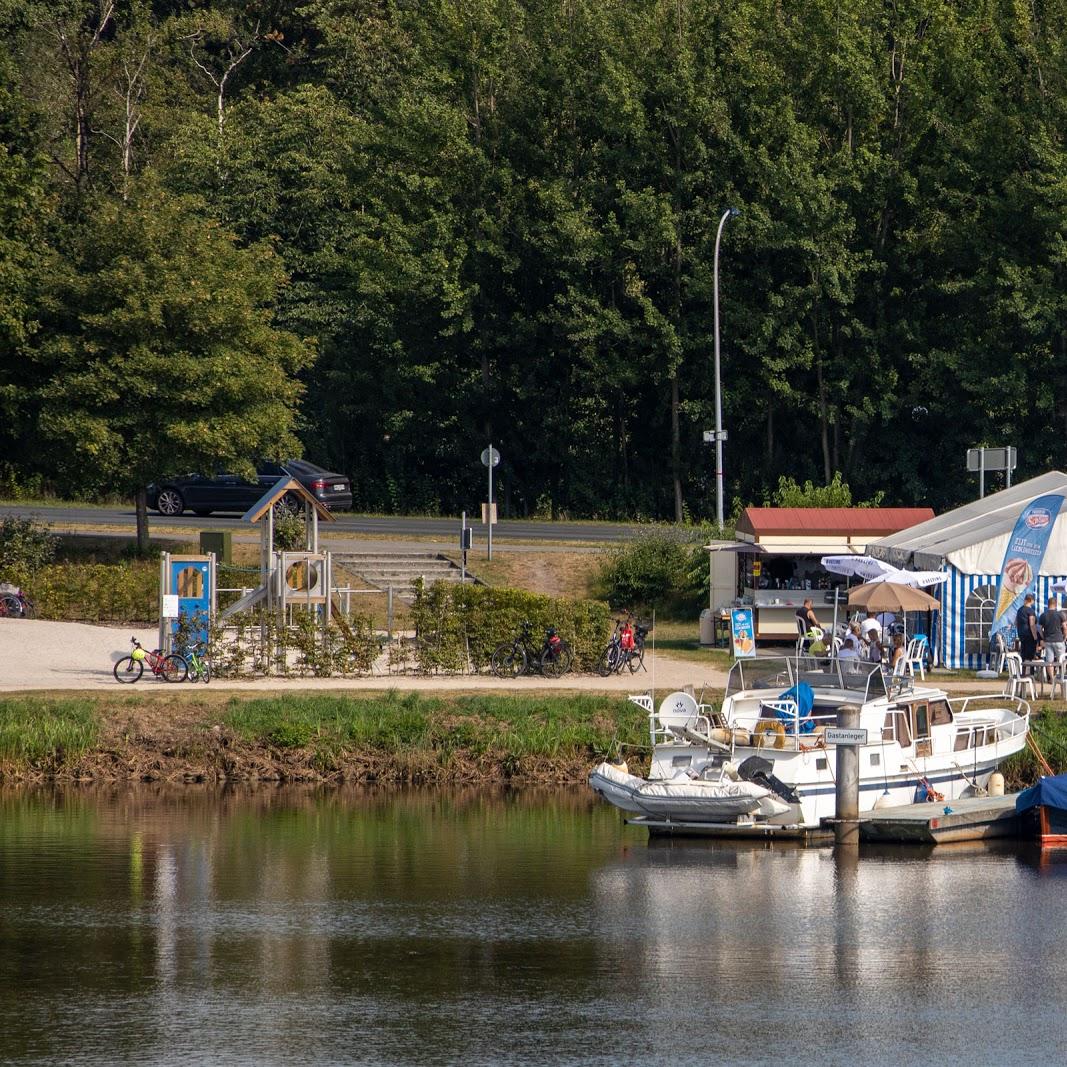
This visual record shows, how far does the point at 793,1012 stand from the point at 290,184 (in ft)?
173

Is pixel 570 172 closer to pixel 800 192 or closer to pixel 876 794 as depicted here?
pixel 800 192

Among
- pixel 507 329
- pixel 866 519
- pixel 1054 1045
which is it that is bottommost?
pixel 1054 1045

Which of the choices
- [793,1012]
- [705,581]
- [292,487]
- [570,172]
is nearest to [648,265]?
[570,172]

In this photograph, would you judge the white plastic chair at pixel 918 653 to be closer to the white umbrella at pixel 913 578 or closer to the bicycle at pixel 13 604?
the white umbrella at pixel 913 578

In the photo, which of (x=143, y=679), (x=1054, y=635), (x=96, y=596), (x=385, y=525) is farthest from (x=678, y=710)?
(x=385, y=525)

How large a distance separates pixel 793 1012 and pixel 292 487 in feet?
74.6

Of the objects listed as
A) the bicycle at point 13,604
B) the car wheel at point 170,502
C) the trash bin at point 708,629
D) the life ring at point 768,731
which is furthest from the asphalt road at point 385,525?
the life ring at point 768,731

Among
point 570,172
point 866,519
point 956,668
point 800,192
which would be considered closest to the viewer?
point 956,668

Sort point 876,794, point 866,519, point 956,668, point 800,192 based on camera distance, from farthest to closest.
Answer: point 800,192
point 866,519
point 956,668
point 876,794

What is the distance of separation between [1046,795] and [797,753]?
379cm

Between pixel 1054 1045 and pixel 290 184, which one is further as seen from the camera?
pixel 290 184

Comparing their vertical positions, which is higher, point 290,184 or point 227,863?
point 290,184

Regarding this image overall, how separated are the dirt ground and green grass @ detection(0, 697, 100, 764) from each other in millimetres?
1777

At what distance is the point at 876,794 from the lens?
27984mm
